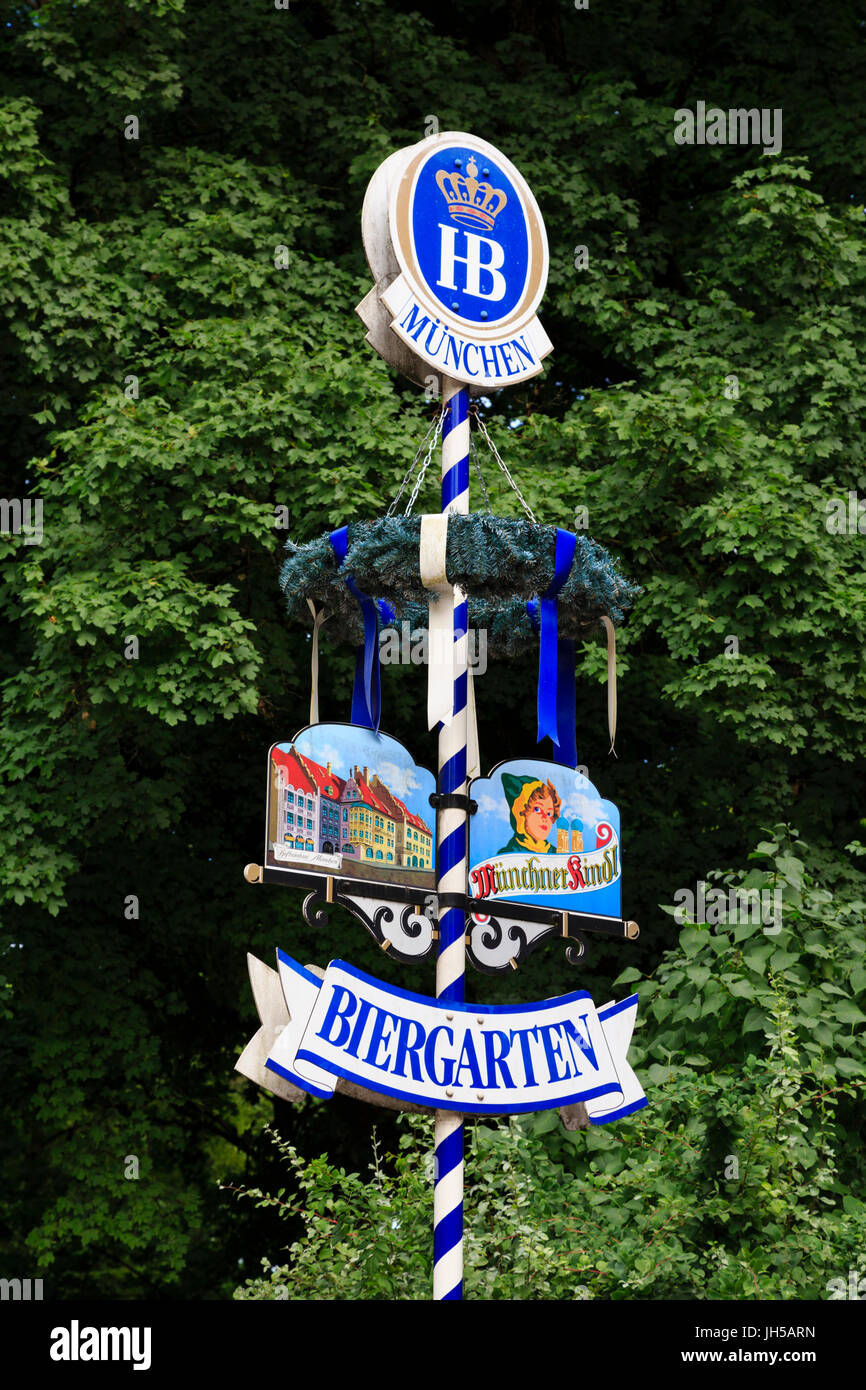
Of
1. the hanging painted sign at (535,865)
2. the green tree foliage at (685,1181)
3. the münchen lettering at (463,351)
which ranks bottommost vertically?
the green tree foliage at (685,1181)

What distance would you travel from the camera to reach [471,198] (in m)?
4.88

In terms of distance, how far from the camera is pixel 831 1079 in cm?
618

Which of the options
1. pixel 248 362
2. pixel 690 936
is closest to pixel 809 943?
pixel 690 936

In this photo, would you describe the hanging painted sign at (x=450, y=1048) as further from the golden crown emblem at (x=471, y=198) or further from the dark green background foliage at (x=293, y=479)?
the dark green background foliage at (x=293, y=479)

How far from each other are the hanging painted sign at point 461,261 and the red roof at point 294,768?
4.22 feet

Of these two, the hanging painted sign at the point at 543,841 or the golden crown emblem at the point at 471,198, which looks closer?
the hanging painted sign at the point at 543,841

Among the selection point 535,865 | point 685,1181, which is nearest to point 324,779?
Answer: point 535,865

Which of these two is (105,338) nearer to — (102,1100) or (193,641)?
(193,641)

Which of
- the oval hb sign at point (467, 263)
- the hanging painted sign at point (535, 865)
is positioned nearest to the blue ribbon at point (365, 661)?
the hanging painted sign at point (535, 865)

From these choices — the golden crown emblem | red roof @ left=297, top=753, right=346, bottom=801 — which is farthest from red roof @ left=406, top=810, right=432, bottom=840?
the golden crown emblem

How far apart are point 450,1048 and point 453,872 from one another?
51 cm

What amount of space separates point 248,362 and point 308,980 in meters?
6.55

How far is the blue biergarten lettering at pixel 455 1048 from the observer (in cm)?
430

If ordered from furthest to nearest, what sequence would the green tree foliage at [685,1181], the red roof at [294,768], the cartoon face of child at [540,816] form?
1. the green tree foliage at [685,1181]
2. the cartoon face of child at [540,816]
3. the red roof at [294,768]
